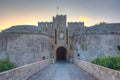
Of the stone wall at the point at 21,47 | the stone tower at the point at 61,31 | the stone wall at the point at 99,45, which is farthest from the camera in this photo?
the stone tower at the point at 61,31

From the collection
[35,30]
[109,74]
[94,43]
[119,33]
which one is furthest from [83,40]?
[109,74]

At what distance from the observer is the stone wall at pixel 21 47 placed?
1259 inches

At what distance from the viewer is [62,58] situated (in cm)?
4447

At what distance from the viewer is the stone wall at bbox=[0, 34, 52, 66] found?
32.0 meters

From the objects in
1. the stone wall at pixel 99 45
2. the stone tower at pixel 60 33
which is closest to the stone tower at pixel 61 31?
the stone tower at pixel 60 33

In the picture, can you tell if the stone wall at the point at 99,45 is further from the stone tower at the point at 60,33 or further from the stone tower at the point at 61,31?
the stone tower at the point at 60,33

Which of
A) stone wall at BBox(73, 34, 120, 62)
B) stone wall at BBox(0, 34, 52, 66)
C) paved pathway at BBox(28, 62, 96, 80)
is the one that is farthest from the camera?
stone wall at BBox(0, 34, 52, 66)

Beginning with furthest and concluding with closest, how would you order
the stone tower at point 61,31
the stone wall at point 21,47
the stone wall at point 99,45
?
the stone tower at point 61,31, the stone wall at point 21,47, the stone wall at point 99,45

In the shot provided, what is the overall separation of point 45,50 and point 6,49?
667 centimetres

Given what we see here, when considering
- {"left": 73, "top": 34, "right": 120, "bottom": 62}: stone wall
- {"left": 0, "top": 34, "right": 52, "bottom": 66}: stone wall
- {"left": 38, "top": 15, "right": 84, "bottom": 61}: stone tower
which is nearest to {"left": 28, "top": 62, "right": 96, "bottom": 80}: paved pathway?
{"left": 73, "top": 34, "right": 120, "bottom": 62}: stone wall

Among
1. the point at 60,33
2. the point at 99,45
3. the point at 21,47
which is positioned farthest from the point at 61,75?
the point at 60,33

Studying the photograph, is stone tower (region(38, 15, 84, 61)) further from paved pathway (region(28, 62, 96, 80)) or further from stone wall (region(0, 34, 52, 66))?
paved pathway (region(28, 62, 96, 80))

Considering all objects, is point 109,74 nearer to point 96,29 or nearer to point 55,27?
point 96,29

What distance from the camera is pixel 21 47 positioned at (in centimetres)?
3228
